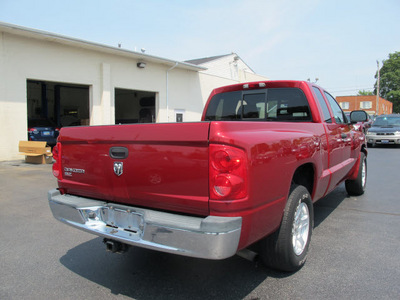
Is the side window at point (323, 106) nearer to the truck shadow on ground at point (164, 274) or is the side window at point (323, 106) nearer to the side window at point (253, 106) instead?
the side window at point (253, 106)

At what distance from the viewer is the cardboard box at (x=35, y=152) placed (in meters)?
11.0

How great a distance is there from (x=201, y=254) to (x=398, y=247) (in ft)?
8.88

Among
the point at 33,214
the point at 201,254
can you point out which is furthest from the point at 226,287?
the point at 33,214

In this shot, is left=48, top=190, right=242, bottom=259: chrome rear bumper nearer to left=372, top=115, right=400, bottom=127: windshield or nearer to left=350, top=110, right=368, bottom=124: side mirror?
left=350, top=110, right=368, bottom=124: side mirror

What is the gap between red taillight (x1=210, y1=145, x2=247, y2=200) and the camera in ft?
7.29

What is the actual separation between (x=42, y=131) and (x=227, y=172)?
13.1 metres

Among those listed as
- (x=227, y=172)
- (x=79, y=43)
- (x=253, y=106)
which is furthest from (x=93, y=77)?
(x=227, y=172)

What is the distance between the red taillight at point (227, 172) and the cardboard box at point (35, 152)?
10.3 m

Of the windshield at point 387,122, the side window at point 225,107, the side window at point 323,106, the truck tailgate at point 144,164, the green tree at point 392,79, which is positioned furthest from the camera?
the green tree at point 392,79

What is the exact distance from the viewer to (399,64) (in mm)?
60375

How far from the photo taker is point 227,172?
2230 mm

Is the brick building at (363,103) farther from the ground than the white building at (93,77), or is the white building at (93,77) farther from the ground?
the brick building at (363,103)

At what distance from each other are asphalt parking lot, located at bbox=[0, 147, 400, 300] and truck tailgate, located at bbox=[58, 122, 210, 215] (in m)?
0.82

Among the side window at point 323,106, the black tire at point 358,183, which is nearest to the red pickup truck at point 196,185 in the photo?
the side window at point 323,106
